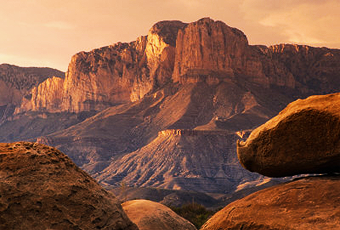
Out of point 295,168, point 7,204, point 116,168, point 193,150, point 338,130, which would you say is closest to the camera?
point 7,204

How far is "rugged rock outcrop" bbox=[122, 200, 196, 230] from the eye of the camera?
1354 centimetres

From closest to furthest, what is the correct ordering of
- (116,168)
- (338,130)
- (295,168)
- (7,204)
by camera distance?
(7,204)
(338,130)
(295,168)
(116,168)

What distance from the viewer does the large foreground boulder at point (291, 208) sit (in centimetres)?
880

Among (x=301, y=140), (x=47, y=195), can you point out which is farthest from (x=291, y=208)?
(x=47, y=195)

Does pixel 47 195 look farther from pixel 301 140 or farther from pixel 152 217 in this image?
pixel 152 217

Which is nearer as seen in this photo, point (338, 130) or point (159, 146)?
point (338, 130)

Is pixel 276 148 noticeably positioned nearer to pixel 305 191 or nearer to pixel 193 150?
pixel 305 191

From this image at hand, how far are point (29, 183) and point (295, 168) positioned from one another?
16.1 feet

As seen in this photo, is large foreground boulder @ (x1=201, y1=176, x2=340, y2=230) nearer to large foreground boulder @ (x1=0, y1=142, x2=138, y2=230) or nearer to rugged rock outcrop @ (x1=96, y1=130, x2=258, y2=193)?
large foreground boulder @ (x1=0, y1=142, x2=138, y2=230)

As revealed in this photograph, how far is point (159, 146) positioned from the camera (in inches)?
7485

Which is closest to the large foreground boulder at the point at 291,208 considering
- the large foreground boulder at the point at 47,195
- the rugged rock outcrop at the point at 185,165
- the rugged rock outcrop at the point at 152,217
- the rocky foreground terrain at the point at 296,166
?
the rocky foreground terrain at the point at 296,166

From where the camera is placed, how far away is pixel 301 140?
32.0ft

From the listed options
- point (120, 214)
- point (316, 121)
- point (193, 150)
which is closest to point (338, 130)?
point (316, 121)

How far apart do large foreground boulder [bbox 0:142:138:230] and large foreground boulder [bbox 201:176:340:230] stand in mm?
2241
